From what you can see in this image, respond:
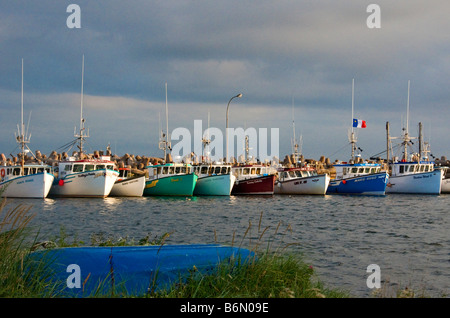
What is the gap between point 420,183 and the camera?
5872 centimetres

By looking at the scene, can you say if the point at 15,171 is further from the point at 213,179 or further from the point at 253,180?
the point at 253,180

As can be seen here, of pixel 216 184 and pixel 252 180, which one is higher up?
pixel 252 180

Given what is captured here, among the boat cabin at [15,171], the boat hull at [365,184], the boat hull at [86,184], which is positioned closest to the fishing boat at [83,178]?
the boat hull at [86,184]

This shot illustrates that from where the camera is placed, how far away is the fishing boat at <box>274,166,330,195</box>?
54938 mm

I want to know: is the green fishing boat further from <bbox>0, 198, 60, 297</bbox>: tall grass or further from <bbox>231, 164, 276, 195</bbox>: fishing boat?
<bbox>0, 198, 60, 297</bbox>: tall grass

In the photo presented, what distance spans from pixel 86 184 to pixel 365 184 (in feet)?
99.5

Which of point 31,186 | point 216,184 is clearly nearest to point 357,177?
point 216,184

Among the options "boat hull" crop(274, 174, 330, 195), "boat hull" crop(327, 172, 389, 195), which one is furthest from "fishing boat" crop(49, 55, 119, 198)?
"boat hull" crop(327, 172, 389, 195)

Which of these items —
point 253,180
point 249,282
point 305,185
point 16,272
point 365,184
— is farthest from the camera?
point 305,185

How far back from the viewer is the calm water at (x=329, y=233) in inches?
508

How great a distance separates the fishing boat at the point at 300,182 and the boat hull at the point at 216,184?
761 cm

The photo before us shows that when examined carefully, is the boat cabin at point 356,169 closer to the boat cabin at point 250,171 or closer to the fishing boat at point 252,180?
the fishing boat at point 252,180

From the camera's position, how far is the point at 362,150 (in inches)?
2445

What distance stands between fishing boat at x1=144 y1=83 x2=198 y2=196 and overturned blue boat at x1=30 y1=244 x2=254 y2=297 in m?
40.9
